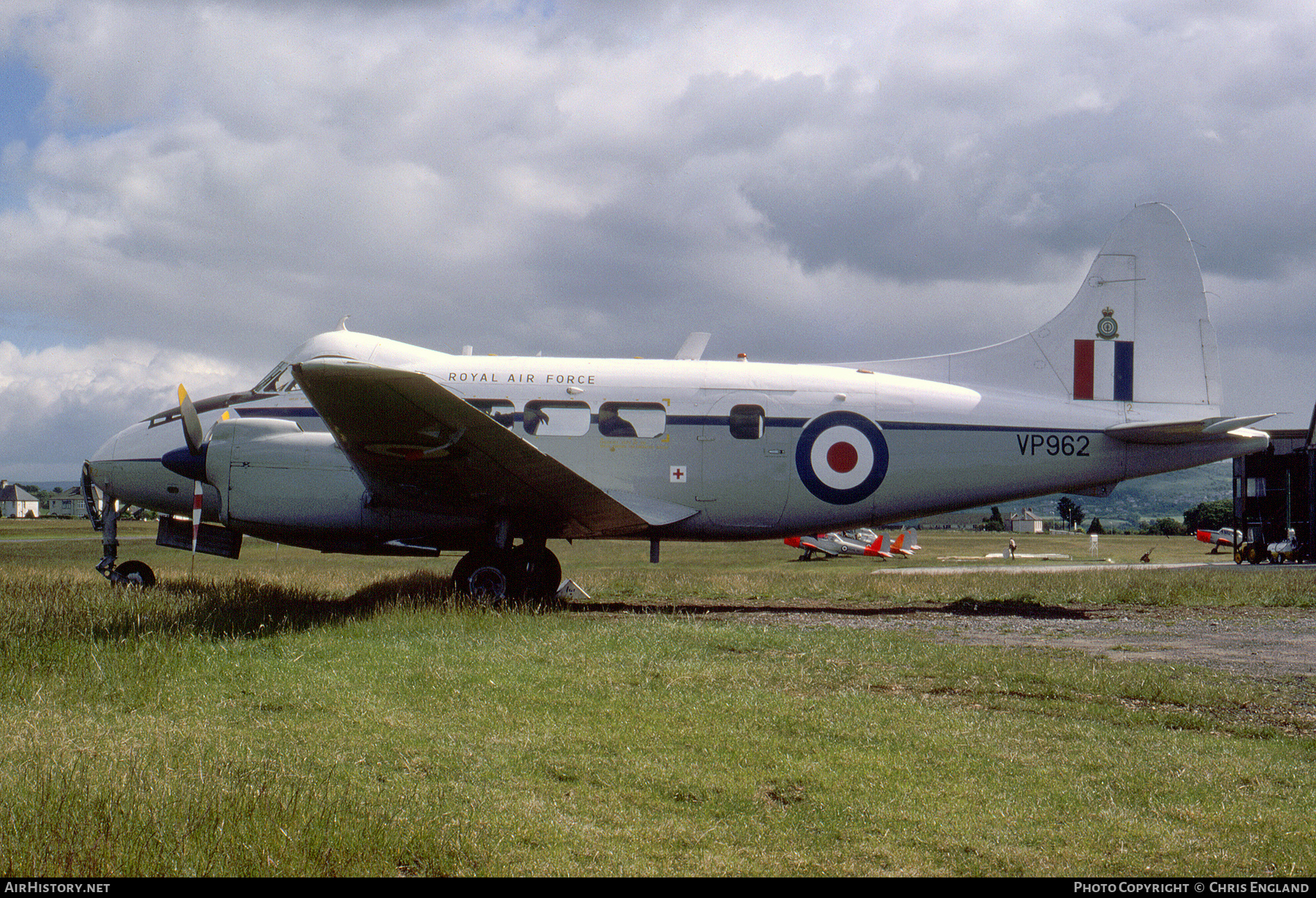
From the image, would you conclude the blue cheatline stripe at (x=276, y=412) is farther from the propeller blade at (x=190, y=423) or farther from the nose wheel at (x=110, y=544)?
the nose wheel at (x=110, y=544)

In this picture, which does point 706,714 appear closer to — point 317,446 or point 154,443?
point 317,446

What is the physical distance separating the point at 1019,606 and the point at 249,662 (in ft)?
39.3

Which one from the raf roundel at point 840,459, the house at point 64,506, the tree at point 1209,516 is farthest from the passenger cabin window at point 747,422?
the house at point 64,506

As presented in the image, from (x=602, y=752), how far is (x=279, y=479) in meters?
8.98

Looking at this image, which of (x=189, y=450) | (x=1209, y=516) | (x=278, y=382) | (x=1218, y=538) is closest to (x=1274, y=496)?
(x=1218, y=538)

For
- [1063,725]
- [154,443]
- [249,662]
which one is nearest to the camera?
[1063,725]

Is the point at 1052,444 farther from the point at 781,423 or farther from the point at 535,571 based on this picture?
the point at 535,571

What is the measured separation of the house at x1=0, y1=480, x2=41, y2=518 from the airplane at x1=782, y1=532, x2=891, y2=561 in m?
131

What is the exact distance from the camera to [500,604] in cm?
1275

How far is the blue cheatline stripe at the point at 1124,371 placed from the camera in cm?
1524

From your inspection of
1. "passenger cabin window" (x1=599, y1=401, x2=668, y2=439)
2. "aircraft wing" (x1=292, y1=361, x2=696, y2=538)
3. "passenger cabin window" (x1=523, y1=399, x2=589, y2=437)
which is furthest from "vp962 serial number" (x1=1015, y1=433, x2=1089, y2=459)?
"passenger cabin window" (x1=523, y1=399, x2=589, y2=437)

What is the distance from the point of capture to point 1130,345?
1541cm

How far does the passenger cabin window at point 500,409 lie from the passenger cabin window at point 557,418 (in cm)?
22
